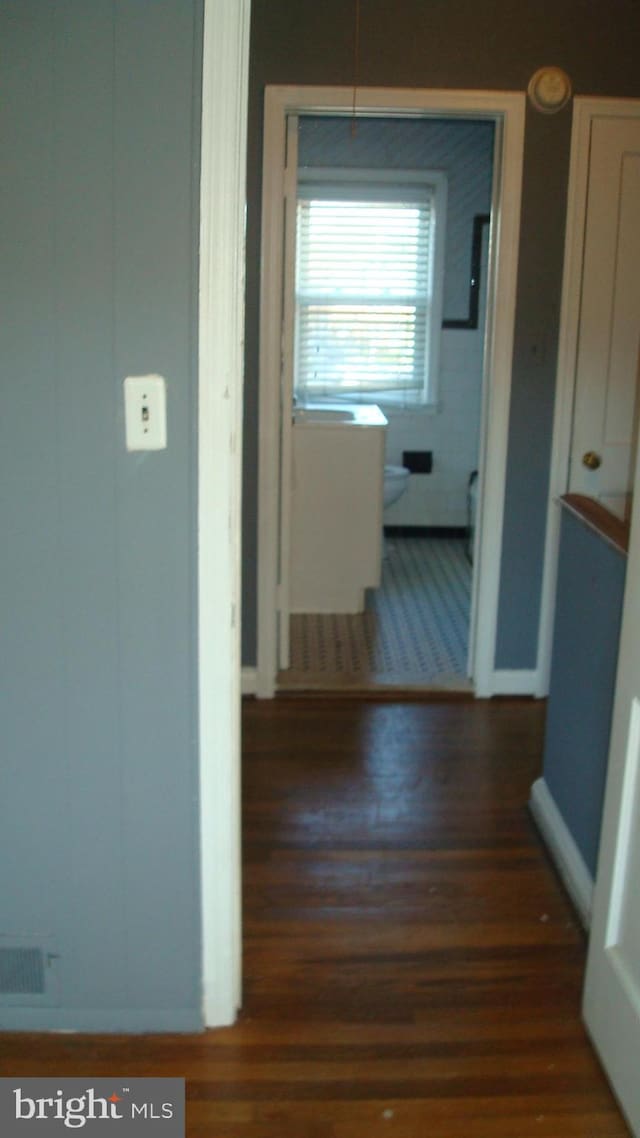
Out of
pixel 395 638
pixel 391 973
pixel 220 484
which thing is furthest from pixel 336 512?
pixel 220 484

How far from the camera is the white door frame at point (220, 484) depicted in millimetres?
1790

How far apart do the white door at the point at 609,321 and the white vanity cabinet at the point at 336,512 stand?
113 centimetres

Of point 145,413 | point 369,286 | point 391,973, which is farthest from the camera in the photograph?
point 369,286

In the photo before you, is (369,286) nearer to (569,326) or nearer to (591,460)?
(569,326)

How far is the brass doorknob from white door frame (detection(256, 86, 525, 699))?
28cm

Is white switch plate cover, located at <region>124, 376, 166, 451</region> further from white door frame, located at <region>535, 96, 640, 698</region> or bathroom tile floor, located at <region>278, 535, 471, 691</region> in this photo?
bathroom tile floor, located at <region>278, 535, 471, 691</region>

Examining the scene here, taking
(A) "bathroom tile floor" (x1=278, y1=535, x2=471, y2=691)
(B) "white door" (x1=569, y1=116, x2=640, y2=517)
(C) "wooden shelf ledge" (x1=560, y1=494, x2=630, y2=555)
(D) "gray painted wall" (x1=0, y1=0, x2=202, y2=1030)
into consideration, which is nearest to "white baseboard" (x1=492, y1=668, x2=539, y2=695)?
(A) "bathroom tile floor" (x1=278, y1=535, x2=471, y2=691)

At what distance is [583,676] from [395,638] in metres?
1.90

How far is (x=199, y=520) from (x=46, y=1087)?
3.52 ft

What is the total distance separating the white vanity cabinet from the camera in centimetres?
466

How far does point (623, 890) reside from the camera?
2.02m

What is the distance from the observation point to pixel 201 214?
1.82 meters

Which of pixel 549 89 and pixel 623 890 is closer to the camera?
pixel 623 890

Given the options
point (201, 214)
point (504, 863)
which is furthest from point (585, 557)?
point (201, 214)
